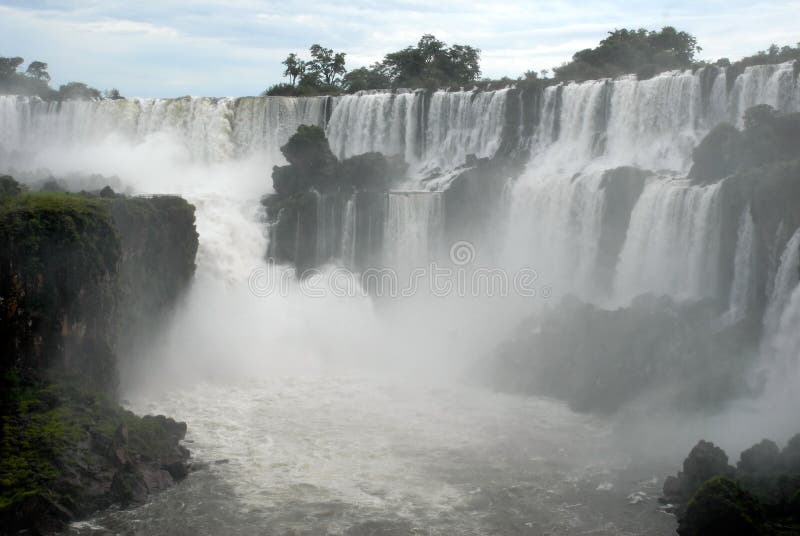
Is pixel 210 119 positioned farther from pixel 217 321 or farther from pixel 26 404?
pixel 26 404

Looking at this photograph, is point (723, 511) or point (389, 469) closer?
point (723, 511)

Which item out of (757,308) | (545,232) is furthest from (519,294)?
(757,308)

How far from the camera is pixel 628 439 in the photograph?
2394 centimetres

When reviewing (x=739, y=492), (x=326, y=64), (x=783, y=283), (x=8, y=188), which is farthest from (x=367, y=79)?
(x=739, y=492)

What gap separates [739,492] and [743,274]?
35.8 feet

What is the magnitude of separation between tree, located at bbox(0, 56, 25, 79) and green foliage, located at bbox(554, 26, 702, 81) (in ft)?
124

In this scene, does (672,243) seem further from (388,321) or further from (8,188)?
(8,188)

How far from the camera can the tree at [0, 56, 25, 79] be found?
61250 mm

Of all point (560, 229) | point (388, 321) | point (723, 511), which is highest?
point (560, 229)

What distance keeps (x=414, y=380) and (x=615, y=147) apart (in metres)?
14.2

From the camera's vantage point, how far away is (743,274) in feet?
88.3

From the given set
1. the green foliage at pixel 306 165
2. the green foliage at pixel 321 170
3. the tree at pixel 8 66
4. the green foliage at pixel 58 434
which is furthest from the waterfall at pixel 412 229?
the tree at pixel 8 66

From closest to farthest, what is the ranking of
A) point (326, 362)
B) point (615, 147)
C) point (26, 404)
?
point (26, 404)
point (326, 362)
point (615, 147)

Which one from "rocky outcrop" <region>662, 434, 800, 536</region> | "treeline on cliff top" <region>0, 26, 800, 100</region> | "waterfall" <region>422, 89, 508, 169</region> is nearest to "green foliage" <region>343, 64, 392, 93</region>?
"treeline on cliff top" <region>0, 26, 800, 100</region>
